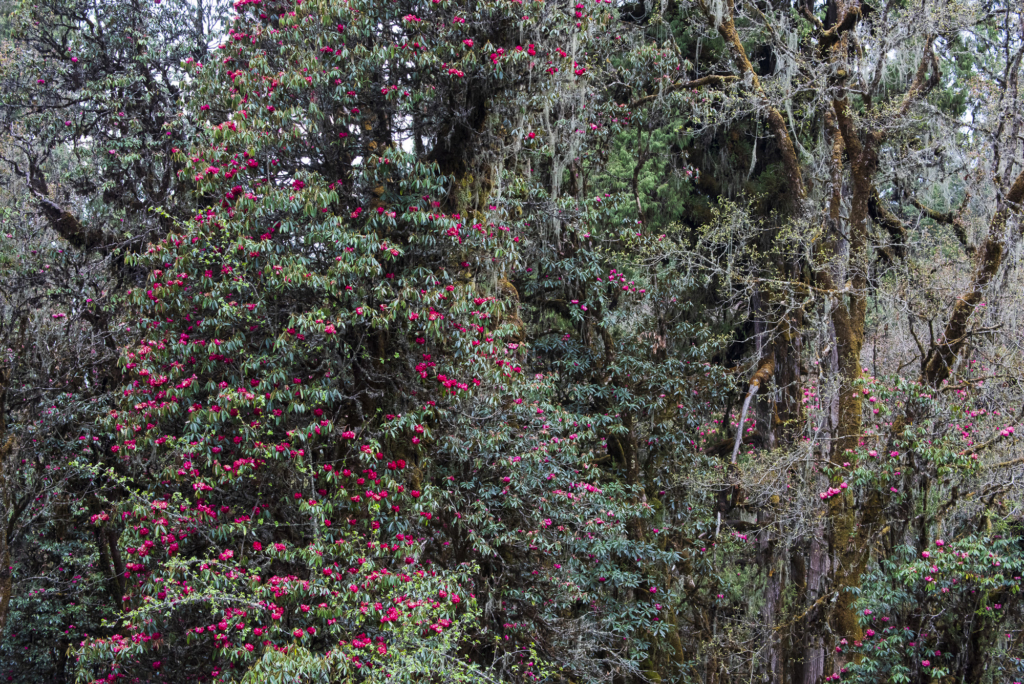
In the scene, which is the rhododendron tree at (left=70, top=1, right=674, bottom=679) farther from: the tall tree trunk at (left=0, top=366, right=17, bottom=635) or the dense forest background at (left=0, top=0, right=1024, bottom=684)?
the tall tree trunk at (left=0, top=366, right=17, bottom=635)

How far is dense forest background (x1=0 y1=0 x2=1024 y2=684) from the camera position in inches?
180

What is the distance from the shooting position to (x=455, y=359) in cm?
520

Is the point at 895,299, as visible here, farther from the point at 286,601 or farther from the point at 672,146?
the point at 286,601

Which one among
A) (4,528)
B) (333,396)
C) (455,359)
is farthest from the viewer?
(455,359)

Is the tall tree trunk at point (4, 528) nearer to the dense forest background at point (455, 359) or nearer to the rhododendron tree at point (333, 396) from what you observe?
the dense forest background at point (455, 359)

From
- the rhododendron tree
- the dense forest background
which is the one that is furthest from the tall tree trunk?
the rhododendron tree

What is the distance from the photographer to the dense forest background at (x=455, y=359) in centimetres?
457

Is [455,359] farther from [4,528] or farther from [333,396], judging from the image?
[4,528]

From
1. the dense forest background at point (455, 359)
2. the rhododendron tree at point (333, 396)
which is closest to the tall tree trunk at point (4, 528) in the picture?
the dense forest background at point (455, 359)

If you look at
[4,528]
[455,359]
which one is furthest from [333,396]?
[4,528]

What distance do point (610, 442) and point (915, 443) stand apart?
317cm

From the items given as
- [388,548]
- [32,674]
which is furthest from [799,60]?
[32,674]

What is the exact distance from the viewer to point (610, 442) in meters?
7.79

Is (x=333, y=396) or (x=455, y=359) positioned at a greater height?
(x=455, y=359)
